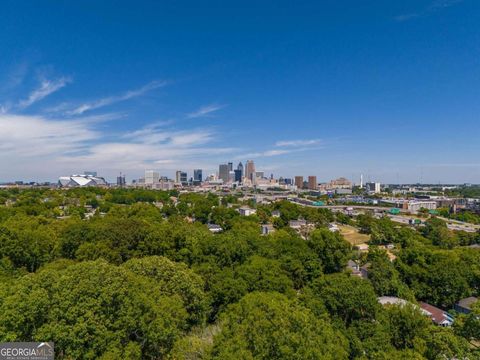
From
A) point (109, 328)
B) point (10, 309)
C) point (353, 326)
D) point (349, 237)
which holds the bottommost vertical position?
point (349, 237)

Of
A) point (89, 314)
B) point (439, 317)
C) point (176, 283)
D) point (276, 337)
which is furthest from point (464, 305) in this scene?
point (89, 314)

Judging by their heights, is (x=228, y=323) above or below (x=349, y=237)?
above

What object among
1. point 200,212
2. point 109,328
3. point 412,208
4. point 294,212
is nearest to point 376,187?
point 412,208

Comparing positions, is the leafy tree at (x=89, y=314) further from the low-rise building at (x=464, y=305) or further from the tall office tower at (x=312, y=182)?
the tall office tower at (x=312, y=182)

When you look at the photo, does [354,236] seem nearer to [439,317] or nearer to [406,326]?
[439,317]

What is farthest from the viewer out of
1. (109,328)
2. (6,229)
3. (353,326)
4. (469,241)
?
(469,241)

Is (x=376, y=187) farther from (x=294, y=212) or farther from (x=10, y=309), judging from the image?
(x=10, y=309)

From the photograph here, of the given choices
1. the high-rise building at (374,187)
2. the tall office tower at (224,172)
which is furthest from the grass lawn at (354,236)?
the tall office tower at (224,172)

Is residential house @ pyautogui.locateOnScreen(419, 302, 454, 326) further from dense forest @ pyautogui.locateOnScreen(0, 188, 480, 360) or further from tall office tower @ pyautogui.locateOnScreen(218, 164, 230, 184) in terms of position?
tall office tower @ pyautogui.locateOnScreen(218, 164, 230, 184)

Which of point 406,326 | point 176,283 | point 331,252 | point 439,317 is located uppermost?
point 176,283
